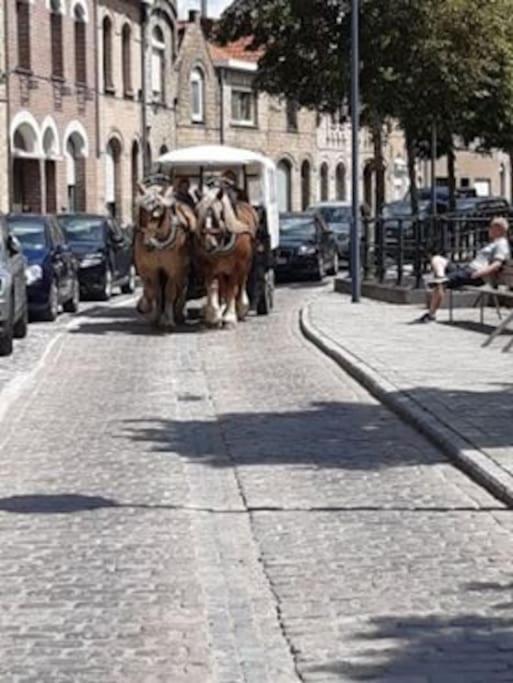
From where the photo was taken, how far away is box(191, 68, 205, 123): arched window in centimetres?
5847

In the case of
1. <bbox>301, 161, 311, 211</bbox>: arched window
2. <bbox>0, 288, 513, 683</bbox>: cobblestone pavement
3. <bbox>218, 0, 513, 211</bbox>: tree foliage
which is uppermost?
<bbox>218, 0, 513, 211</bbox>: tree foliage

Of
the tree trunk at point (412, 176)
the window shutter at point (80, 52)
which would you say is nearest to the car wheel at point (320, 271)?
the tree trunk at point (412, 176)

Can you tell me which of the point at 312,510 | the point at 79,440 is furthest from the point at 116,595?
the point at 79,440

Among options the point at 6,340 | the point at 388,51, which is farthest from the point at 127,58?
the point at 6,340

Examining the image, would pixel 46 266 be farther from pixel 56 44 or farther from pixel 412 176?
pixel 56 44

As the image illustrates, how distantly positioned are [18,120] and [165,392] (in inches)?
1019

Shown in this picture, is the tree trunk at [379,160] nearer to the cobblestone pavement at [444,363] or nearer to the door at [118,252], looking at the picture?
the door at [118,252]

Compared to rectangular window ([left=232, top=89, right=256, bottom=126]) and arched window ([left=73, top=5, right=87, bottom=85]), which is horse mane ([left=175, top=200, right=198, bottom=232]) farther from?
rectangular window ([left=232, top=89, right=256, bottom=126])

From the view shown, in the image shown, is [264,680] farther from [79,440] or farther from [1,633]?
[79,440]

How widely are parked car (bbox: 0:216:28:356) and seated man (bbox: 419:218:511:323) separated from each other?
224 inches

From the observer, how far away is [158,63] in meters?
54.6

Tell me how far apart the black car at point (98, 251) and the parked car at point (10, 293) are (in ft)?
24.2

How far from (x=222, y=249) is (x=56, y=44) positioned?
23.2 m

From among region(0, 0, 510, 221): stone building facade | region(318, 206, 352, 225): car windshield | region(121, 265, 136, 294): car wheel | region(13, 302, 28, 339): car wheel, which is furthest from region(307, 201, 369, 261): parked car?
region(13, 302, 28, 339): car wheel
